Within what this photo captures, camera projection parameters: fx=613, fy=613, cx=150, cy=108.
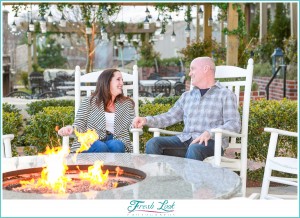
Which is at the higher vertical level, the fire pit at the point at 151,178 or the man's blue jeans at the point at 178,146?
the fire pit at the point at 151,178

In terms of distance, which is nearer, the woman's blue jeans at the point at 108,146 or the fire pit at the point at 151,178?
the fire pit at the point at 151,178

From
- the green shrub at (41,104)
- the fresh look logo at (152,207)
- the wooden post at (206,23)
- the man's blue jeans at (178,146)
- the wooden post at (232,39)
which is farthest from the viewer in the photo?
the wooden post at (206,23)

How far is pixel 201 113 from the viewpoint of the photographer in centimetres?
421

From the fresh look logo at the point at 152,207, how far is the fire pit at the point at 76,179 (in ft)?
1.06

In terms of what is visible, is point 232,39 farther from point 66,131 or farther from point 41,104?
point 66,131

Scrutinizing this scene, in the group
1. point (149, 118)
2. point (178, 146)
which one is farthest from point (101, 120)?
point (178, 146)

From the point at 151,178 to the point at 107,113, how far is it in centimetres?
140

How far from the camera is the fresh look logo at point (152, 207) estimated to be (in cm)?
257

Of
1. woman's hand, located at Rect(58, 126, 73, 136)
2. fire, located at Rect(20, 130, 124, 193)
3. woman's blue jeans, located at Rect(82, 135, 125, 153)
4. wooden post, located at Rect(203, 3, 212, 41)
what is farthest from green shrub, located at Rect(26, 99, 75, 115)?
wooden post, located at Rect(203, 3, 212, 41)

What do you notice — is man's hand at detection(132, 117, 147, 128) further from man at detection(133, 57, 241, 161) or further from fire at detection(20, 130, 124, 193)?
fire at detection(20, 130, 124, 193)

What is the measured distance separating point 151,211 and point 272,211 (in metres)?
0.51

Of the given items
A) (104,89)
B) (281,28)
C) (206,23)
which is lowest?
(104,89)

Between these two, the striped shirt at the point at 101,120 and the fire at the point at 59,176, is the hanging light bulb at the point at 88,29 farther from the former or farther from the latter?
the fire at the point at 59,176

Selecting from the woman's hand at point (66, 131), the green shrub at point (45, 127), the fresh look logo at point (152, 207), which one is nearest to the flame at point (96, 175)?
the fresh look logo at point (152, 207)
